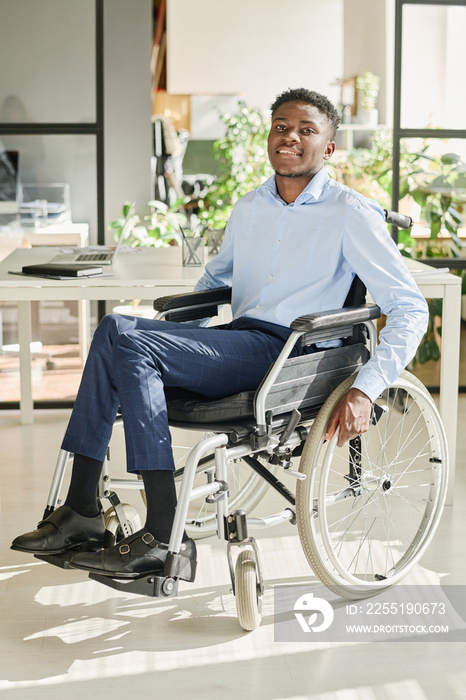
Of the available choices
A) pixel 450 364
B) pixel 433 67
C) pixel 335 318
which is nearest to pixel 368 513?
pixel 450 364

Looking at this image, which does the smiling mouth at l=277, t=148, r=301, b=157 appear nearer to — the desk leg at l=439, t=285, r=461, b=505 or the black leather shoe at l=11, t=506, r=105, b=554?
the desk leg at l=439, t=285, r=461, b=505

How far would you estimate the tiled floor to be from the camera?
68.1 inches

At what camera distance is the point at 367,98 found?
6.01 meters

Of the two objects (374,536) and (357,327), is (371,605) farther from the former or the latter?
(357,327)

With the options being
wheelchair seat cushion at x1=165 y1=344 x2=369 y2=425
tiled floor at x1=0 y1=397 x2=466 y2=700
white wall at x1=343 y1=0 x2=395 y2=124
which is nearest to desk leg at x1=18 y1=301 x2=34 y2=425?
tiled floor at x1=0 y1=397 x2=466 y2=700

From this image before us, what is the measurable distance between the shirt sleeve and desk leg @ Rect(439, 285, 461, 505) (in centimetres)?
67

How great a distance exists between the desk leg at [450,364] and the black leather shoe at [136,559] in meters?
1.15

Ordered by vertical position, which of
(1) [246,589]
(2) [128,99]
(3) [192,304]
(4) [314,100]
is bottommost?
(1) [246,589]

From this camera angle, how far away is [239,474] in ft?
8.75

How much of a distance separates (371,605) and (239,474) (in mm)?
707

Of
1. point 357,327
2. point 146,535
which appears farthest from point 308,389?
point 146,535

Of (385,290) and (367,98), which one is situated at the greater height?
(367,98)
